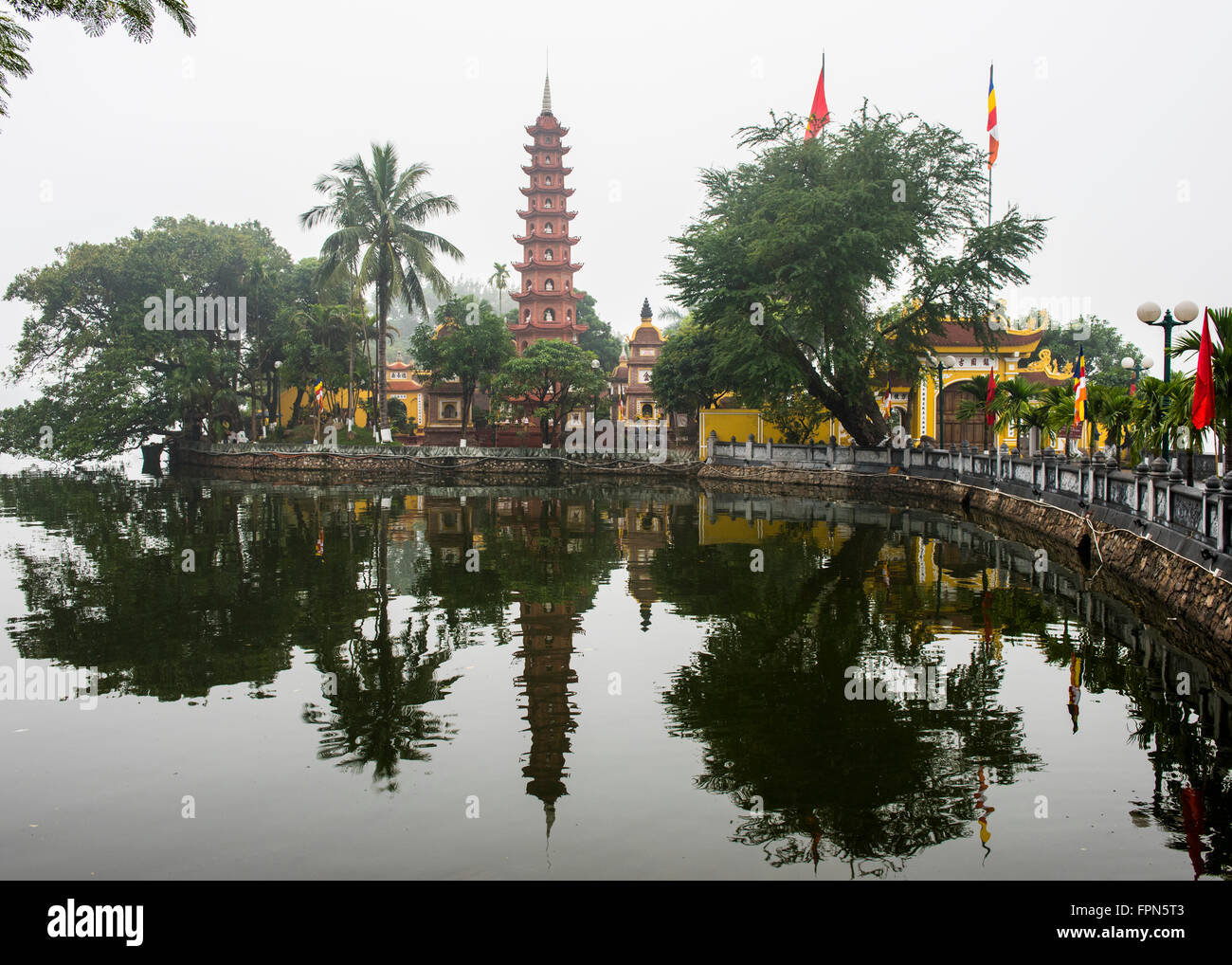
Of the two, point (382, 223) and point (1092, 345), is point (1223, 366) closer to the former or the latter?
point (382, 223)

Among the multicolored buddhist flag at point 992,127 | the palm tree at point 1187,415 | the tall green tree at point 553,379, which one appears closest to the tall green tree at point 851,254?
the multicolored buddhist flag at point 992,127

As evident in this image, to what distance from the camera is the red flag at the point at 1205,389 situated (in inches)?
441

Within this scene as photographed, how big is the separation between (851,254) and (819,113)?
332 inches

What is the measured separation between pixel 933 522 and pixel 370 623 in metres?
15.6

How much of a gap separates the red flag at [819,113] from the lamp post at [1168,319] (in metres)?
22.4

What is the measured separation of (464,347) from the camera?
152 ft

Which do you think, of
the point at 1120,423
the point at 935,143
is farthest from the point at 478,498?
the point at 935,143

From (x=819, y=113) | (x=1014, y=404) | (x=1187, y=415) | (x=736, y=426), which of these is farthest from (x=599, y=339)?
(x=1187, y=415)

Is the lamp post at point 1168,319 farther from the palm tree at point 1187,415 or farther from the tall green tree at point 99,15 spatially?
the tall green tree at point 99,15

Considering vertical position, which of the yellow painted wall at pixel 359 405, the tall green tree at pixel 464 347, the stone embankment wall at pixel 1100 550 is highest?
the tall green tree at pixel 464 347

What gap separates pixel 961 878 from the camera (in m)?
4.99

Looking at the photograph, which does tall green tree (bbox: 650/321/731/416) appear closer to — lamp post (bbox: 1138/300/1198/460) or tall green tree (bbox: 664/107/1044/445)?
tall green tree (bbox: 664/107/1044/445)

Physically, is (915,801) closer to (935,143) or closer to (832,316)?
(832,316)

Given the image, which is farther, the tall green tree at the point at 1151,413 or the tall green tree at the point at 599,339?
the tall green tree at the point at 599,339
